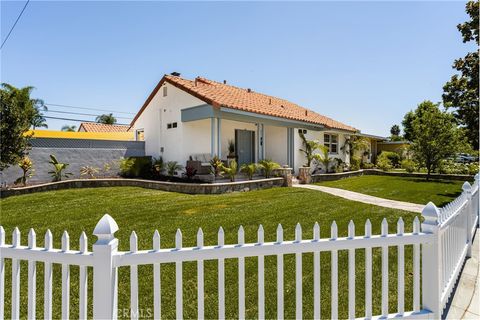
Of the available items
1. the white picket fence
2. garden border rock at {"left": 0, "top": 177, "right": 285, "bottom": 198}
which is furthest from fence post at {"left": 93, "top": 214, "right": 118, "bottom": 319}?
garden border rock at {"left": 0, "top": 177, "right": 285, "bottom": 198}

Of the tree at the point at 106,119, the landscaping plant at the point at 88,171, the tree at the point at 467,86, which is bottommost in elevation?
the landscaping plant at the point at 88,171

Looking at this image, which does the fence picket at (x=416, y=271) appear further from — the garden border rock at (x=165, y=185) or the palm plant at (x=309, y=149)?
the palm plant at (x=309, y=149)

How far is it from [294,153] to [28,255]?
14696 millimetres

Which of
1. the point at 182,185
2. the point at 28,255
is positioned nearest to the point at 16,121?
the point at 182,185

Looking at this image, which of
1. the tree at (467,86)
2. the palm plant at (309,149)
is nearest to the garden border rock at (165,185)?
the palm plant at (309,149)

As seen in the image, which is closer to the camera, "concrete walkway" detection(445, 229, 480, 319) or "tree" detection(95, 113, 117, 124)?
"concrete walkway" detection(445, 229, 480, 319)

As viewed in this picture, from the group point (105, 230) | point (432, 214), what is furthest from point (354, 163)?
point (105, 230)

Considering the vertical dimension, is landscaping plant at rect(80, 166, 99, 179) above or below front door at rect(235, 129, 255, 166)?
below

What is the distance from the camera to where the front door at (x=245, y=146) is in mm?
15930

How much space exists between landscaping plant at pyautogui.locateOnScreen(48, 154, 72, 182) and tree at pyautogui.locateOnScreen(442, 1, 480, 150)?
2060 centimetres

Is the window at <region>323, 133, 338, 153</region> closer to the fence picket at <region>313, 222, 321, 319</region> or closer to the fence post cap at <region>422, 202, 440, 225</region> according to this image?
the fence post cap at <region>422, 202, 440, 225</region>

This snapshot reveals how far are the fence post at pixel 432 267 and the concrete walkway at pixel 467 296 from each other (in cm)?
51

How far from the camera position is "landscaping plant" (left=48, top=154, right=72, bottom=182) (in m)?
12.5

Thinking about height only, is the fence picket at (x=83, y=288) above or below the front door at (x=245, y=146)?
below
